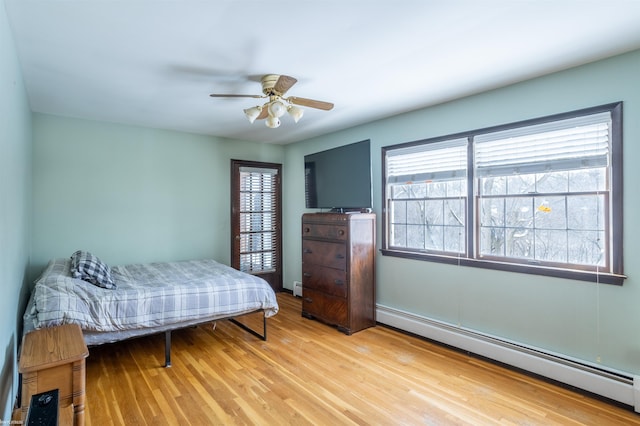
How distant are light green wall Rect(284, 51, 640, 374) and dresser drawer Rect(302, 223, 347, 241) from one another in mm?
580

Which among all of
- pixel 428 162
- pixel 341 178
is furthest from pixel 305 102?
pixel 428 162

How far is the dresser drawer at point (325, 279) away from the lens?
12.0ft

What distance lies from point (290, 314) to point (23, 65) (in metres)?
3.58

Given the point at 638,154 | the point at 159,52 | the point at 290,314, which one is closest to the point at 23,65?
the point at 159,52

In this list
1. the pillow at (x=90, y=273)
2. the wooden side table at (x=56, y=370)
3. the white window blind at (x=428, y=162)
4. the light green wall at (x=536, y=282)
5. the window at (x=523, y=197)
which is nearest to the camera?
the wooden side table at (x=56, y=370)

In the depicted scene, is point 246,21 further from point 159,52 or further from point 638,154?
point 638,154

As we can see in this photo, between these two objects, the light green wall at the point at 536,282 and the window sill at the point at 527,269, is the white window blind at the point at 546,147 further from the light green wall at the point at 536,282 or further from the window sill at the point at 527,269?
the window sill at the point at 527,269

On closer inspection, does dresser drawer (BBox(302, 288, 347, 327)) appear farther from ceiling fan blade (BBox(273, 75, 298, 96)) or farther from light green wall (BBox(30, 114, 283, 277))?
ceiling fan blade (BBox(273, 75, 298, 96))

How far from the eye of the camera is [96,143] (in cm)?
396

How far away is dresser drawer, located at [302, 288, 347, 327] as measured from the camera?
3.65m

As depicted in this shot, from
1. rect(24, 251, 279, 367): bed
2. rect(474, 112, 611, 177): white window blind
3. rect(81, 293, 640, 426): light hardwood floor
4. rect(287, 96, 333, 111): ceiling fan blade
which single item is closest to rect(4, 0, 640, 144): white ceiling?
rect(287, 96, 333, 111): ceiling fan blade

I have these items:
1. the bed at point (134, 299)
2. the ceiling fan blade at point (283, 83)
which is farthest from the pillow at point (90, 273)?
the ceiling fan blade at point (283, 83)

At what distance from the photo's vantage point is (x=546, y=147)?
2.65 meters

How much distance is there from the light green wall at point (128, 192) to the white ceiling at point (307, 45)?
2.44 ft
